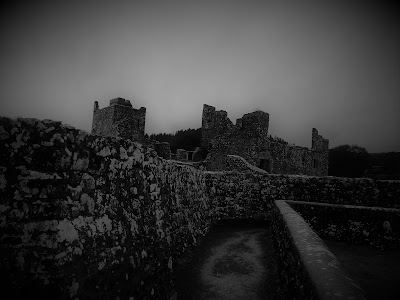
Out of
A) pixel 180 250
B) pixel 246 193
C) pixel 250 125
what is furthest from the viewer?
pixel 250 125

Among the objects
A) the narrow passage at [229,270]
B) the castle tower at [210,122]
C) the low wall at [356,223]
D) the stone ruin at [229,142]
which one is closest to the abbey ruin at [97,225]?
the narrow passage at [229,270]

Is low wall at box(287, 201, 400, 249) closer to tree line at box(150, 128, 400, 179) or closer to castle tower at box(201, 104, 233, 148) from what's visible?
castle tower at box(201, 104, 233, 148)

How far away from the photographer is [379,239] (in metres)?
6.09

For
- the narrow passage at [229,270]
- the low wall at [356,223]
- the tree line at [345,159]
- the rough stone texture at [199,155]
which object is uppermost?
the tree line at [345,159]

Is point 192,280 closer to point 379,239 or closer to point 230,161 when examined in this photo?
point 379,239

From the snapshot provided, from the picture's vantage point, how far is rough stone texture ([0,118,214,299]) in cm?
199

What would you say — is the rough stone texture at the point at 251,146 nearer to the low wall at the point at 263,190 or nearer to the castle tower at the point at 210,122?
the castle tower at the point at 210,122

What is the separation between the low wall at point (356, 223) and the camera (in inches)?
237

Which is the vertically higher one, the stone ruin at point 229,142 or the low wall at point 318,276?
the stone ruin at point 229,142

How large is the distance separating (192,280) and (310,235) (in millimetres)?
2311

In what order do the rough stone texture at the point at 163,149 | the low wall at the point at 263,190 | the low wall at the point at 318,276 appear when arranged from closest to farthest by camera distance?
the low wall at the point at 318,276, the low wall at the point at 263,190, the rough stone texture at the point at 163,149

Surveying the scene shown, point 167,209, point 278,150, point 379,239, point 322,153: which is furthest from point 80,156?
→ point 322,153

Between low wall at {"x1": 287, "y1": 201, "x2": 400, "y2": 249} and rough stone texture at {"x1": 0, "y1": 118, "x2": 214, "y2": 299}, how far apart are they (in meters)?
5.18

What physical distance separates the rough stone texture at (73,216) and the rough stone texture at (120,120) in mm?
21351
